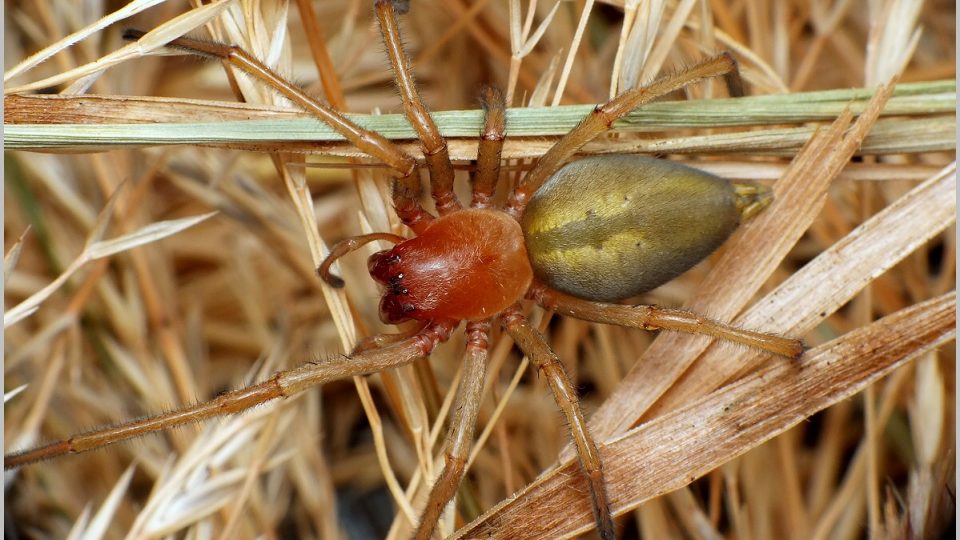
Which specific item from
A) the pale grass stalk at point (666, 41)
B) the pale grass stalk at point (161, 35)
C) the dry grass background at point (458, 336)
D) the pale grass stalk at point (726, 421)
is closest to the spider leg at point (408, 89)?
the dry grass background at point (458, 336)

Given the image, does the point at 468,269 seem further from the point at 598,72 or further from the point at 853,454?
the point at 853,454

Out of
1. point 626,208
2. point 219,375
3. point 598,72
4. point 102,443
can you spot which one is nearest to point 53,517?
point 219,375

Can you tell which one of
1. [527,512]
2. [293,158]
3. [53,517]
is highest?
[293,158]

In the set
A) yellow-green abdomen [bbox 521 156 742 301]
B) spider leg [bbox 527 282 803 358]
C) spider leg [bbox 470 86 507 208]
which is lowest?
spider leg [bbox 527 282 803 358]

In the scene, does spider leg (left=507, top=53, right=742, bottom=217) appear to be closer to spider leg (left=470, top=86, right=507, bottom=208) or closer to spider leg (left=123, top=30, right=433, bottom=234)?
spider leg (left=470, top=86, right=507, bottom=208)

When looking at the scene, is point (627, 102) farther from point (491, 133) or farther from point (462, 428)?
point (462, 428)

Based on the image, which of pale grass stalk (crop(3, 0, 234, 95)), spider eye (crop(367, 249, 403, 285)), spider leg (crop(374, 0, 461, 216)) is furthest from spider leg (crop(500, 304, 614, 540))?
pale grass stalk (crop(3, 0, 234, 95))
